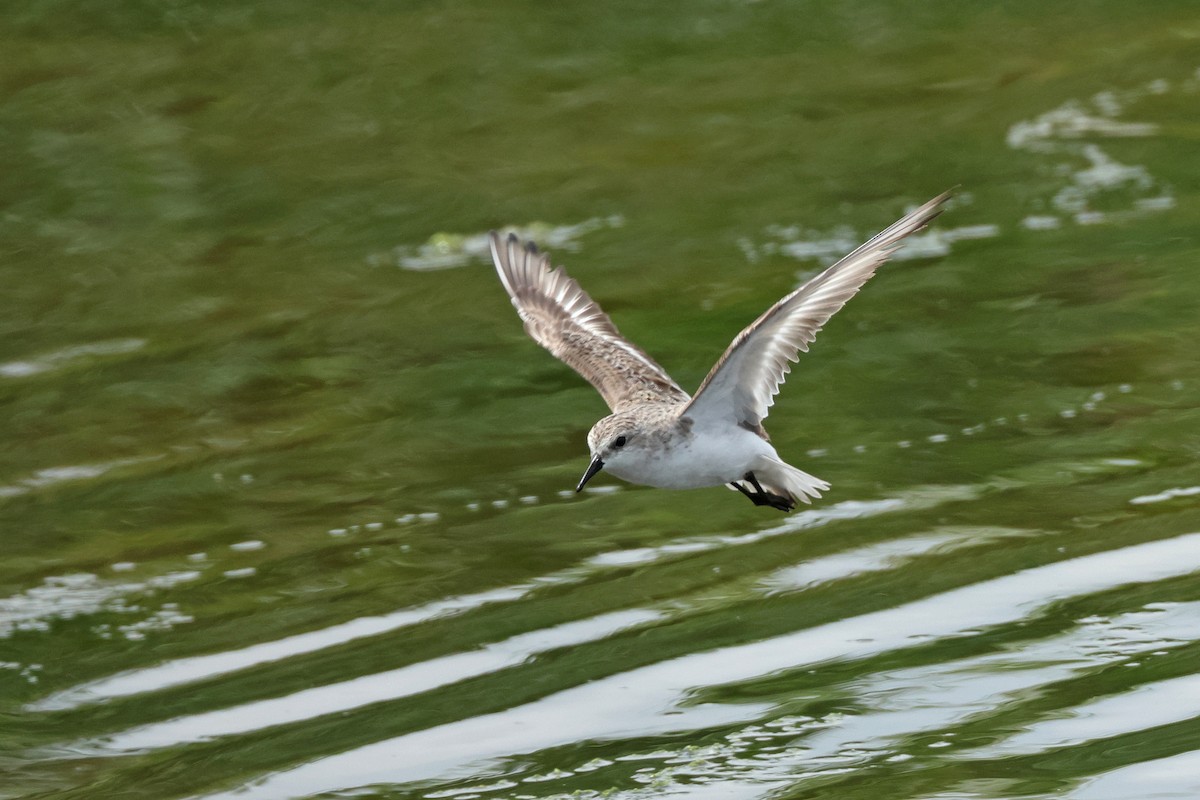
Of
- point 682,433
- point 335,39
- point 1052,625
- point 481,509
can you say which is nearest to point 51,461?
point 481,509

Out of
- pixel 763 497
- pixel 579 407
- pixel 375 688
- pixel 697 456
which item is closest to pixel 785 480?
pixel 763 497

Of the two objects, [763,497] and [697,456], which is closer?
[697,456]

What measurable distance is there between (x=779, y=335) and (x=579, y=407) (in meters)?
3.63

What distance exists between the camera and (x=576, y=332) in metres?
7.77

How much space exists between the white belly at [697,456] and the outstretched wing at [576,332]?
54 centimetres

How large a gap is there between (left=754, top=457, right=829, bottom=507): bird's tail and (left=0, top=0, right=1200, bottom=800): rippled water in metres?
0.82

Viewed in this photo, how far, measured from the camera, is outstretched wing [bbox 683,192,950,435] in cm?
562

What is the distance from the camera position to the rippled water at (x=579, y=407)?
692cm

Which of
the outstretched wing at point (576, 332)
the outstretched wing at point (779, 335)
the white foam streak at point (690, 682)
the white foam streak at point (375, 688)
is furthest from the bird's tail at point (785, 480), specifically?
the white foam streak at point (375, 688)

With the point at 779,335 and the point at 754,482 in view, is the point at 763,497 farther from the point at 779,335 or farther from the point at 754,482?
the point at 779,335

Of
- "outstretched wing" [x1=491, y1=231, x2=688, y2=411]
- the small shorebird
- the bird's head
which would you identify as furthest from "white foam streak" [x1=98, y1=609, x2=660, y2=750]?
the bird's head

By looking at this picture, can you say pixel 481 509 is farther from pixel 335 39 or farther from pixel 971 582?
pixel 335 39

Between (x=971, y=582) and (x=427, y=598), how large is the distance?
233 cm

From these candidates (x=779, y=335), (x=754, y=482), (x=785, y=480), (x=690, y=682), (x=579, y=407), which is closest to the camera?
(x=779, y=335)
